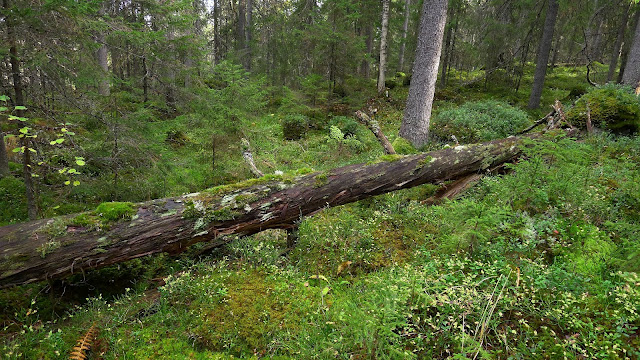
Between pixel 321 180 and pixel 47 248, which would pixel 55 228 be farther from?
pixel 321 180

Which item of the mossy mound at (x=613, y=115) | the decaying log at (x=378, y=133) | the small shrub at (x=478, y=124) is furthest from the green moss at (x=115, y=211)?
the mossy mound at (x=613, y=115)

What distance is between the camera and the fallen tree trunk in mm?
3393

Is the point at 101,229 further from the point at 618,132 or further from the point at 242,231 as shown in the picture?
the point at 618,132

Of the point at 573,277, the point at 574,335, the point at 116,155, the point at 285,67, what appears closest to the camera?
the point at 574,335

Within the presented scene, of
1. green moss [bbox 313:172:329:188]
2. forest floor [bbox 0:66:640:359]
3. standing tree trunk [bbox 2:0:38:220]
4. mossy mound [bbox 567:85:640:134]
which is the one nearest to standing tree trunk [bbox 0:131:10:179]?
forest floor [bbox 0:66:640:359]

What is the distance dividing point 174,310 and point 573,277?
4260mm

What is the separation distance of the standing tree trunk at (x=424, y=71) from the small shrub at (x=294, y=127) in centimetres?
510

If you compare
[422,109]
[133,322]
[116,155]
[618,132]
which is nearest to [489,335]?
[133,322]

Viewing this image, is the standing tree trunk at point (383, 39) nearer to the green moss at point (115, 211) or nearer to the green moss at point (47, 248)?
the green moss at point (115, 211)

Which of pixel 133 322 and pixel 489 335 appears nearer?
pixel 489 335

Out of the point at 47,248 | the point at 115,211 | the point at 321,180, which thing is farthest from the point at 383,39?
the point at 47,248

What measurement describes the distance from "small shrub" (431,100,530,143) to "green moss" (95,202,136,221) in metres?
9.17

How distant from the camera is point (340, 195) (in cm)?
504

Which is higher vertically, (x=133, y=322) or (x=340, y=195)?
(x=340, y=195)
